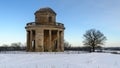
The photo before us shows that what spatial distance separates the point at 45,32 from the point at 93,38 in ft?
106

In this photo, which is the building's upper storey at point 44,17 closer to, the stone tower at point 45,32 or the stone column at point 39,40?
the stone tower at point 45,32

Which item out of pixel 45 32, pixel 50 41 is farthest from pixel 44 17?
pixel 50 41

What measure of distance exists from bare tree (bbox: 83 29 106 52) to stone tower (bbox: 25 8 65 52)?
92.9 feet

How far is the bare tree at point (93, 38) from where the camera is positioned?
8650cm

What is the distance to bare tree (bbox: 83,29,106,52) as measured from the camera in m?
86.5

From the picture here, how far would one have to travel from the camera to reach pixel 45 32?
60.2 m

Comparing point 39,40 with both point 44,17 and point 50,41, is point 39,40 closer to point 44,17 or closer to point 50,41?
point 50,41

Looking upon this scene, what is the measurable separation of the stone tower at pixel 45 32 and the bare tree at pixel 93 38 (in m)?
28.3
